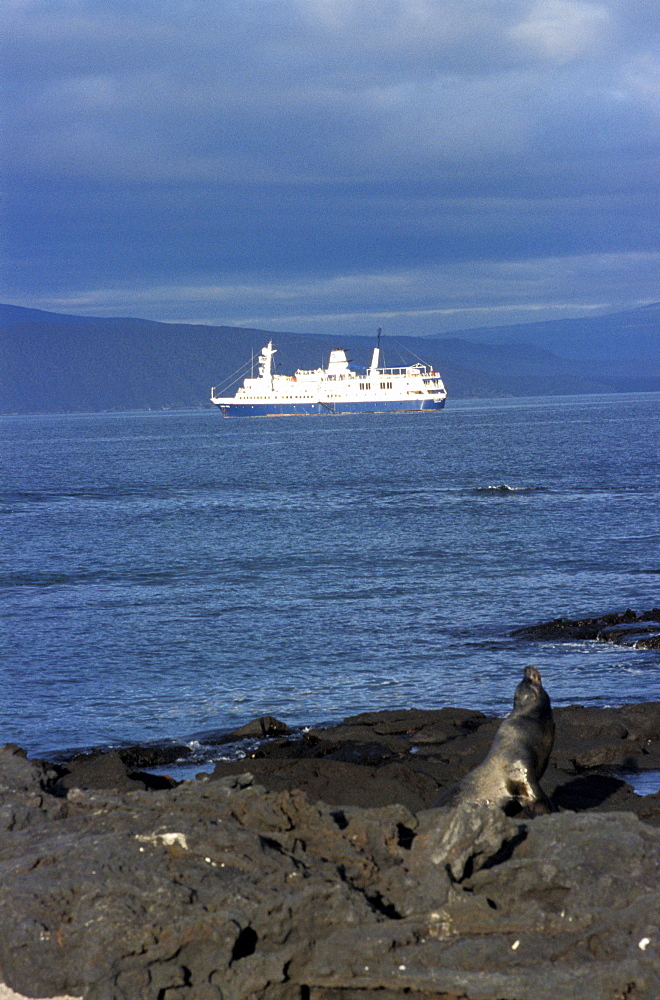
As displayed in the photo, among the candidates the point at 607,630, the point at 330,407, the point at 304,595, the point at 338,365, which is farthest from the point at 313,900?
the point at 330,407

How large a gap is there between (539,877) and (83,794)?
2.07 meters

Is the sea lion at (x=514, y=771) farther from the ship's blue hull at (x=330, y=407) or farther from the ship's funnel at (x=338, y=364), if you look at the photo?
the ship's blue hull at (x=330, y=407)

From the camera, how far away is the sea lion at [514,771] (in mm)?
4902

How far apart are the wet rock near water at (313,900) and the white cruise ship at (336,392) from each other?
106 metres

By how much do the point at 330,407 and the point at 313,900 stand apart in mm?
109062

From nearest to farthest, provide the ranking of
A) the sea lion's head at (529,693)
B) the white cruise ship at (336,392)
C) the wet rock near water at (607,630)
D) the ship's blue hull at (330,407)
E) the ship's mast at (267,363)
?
1. the sea lion's head at (529,693)
2. the wet rock near water at (607,630)
3. the ship's mast at (267,363)
4. the white cruise ship at (336,392)
5. the ship's blue hull at (330,407)

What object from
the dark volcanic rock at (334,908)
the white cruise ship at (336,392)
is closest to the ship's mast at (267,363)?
the white cruise ship at (336,392)

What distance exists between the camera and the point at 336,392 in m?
110

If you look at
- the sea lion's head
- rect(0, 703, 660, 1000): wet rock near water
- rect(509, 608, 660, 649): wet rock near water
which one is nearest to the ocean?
rect(509, 608, 660, 649): wet rock near water

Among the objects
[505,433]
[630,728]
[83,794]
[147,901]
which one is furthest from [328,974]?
[505,433]

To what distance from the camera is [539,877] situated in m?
3.86

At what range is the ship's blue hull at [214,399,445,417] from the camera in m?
112

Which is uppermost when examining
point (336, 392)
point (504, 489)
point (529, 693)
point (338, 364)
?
point (338, 364)

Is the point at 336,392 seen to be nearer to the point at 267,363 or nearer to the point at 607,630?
the point at 267,363
